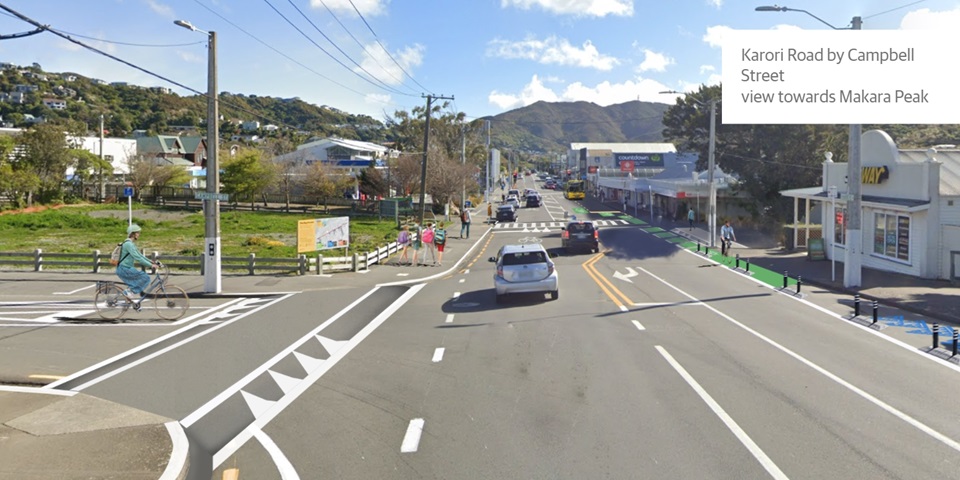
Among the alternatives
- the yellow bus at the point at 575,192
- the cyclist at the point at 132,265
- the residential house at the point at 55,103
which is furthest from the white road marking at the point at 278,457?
the residential house at the point at 55,103

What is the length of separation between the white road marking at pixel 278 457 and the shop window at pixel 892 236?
23.1 metres

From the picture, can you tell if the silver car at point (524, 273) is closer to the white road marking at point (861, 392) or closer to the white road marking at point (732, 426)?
the white road marking at point (861, 392)

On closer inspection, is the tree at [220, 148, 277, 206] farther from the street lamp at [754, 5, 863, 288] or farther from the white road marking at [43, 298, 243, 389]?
the street lamp at [754, 5, 863, 288]

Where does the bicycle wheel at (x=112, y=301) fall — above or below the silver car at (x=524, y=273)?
below

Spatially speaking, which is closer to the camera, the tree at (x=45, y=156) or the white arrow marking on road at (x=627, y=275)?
the white arrow marking on road at (x=627, y=275)

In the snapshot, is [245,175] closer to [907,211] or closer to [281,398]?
[907,211]

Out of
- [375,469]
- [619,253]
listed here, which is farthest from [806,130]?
[375,469]

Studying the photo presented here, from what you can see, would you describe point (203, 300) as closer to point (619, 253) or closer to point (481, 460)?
point (481, 460)

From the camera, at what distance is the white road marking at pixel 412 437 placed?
7887mm

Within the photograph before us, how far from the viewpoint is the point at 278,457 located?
7777 mm

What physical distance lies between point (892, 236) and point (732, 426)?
67.9ft

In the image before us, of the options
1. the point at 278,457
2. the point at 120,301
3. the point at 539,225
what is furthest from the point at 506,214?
the point at 278,457

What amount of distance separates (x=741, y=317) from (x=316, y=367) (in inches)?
392

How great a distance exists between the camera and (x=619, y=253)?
3472 centimetres
